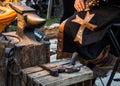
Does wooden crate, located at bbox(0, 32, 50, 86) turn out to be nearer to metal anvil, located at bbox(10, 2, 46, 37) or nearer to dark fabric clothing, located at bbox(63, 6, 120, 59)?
metal anvil, located at bbox(10, 2, 46, 37)

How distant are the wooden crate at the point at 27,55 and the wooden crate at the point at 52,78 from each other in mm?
145

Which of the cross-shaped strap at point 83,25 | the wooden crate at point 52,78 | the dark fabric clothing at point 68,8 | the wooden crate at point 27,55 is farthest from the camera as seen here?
the dark fabric clothing at point 68,8

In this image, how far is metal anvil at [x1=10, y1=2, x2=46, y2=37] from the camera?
2.99m

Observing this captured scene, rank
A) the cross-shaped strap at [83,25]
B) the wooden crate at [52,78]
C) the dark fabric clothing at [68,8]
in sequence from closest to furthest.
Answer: the wooden crate at [52,78], the cross-shaped strap at [83,25], the dark fabric clothing at [68,8]

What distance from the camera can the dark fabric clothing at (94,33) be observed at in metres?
2.97

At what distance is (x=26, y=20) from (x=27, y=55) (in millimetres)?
326

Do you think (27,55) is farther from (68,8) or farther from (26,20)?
(68,8)

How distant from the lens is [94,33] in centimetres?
301

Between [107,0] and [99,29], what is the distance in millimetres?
301

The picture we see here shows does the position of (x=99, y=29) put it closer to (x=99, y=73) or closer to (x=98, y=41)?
(x=98, y=41)

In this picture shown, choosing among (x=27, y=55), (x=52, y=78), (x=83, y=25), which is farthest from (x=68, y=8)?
(x=52, y=78)

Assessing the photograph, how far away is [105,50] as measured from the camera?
3195mm

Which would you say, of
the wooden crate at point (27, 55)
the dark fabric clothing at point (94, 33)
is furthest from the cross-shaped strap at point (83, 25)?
the wooden crate at point (27, 55)

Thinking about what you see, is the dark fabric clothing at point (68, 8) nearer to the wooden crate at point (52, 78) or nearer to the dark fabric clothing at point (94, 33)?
the dark fabric clothing at point (94, 33)
